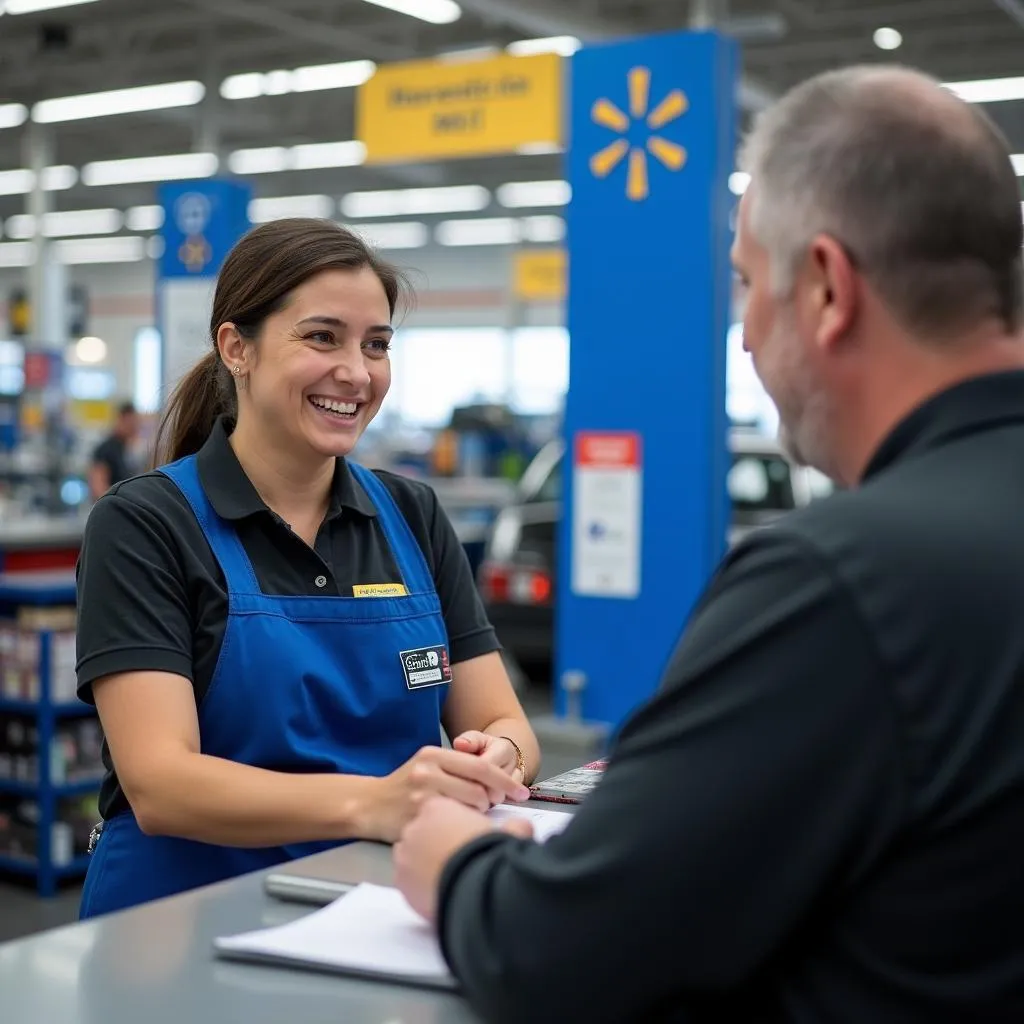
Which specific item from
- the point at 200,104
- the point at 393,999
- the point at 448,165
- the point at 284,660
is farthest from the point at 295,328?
the point at 448,165

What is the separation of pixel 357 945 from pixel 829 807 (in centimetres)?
51

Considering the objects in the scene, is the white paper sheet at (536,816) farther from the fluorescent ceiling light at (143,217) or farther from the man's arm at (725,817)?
the fluorescent ceiling light at (143,217)

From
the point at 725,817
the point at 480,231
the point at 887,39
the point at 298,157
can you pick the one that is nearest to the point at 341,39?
the point at 298,157

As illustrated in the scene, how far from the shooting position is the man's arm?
0.84 m

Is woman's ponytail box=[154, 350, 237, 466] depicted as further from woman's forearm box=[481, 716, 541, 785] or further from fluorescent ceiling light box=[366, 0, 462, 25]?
fluorescent ceiling light box=[366, 0, 462, 25]

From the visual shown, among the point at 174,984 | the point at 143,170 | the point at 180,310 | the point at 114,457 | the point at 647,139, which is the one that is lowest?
the point at 174,984

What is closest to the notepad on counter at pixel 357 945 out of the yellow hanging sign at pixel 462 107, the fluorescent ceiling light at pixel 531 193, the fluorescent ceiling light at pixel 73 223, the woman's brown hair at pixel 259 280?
the woman's brown hair at pixel 259 280

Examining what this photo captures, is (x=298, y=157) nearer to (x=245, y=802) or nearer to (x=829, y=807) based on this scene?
(x=245, y=802)

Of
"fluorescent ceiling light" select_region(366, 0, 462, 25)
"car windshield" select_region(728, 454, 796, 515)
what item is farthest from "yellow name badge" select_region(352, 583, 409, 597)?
"fluorescent ceiling light" select_region(366, 0, 462, 25)

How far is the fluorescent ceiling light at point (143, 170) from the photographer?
16797 mm

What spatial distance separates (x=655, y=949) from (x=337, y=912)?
0.49 m

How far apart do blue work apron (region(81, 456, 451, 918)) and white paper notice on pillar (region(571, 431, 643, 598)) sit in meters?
3.63

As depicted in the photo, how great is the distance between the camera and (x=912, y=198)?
3.06 ft

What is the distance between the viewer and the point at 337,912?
50.2 inches
